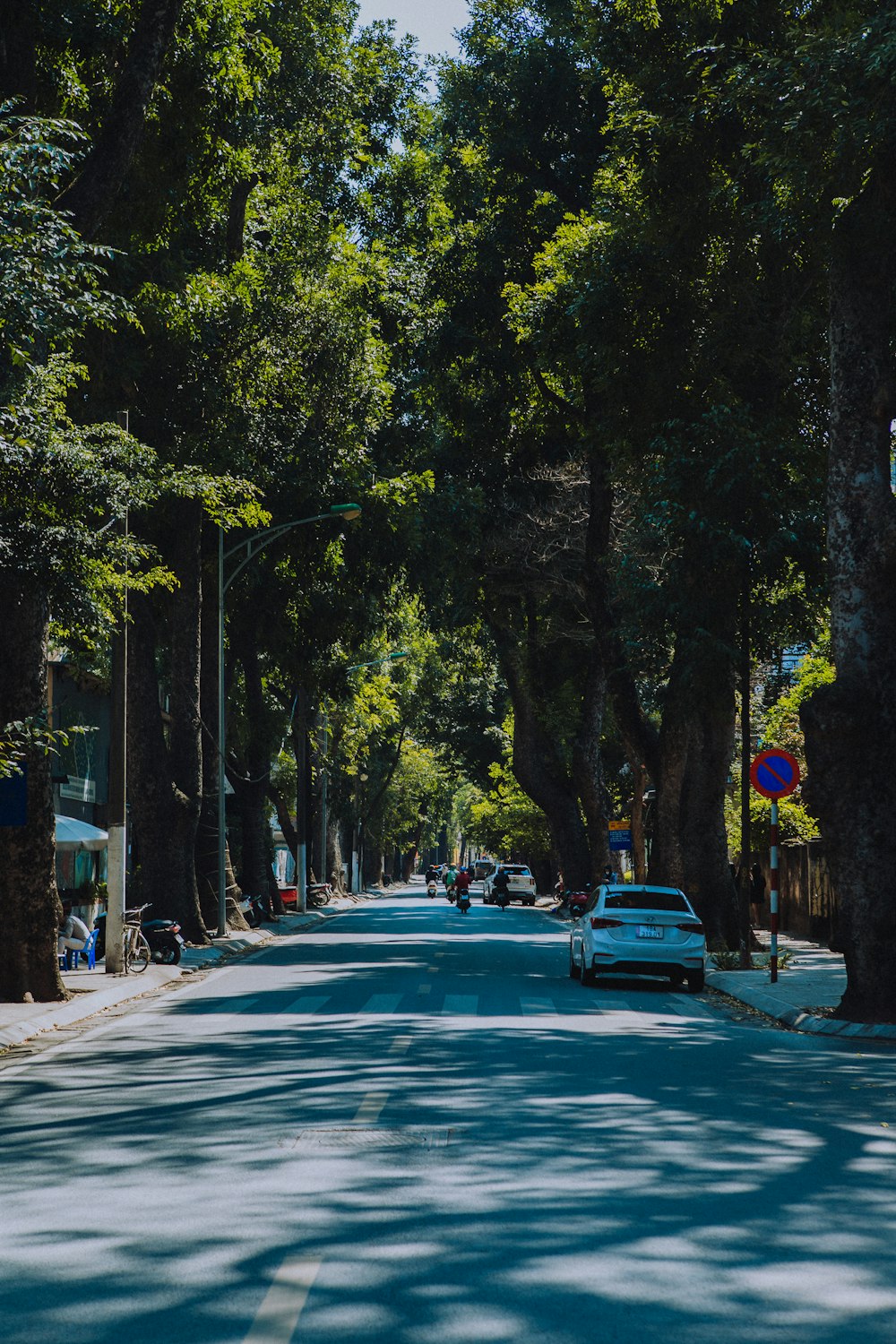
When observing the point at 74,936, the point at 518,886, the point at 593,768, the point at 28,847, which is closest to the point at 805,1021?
the point at 28,847

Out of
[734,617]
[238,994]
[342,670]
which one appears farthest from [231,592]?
[238,994]

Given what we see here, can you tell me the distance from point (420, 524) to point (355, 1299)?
32.0 meters

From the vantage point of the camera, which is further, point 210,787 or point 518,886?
point 518,886

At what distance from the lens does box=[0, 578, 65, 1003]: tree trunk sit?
19.2 meters

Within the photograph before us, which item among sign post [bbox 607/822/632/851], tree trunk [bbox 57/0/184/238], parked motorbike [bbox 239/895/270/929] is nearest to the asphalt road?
tree trunk [bbox 57/0/184/238]

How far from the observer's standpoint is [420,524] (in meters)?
37.8

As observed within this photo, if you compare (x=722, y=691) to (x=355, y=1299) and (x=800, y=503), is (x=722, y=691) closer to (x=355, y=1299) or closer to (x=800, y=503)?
(x=800, y=503)

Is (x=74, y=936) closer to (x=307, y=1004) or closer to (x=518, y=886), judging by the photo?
(x=307, y=1004)

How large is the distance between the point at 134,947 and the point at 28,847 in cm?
701

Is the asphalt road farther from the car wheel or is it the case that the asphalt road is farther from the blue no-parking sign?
the car wheel

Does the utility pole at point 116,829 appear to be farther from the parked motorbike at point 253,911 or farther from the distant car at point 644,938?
the parked motorbike at point 253,911

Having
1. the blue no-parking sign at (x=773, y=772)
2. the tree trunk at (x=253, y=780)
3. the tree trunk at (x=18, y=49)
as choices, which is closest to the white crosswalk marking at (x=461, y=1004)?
the blue no-parking sign at (x=773, y=772)

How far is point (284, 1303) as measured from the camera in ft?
20.3

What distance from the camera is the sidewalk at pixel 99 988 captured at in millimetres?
17500
